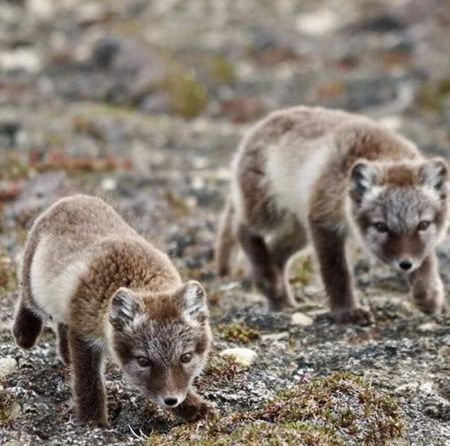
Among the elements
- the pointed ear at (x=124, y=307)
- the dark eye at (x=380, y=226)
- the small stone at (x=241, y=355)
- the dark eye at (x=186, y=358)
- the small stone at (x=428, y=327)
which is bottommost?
the small stone at (x=428, y=327)

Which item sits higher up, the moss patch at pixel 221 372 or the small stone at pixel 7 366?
the small stone at pixel 7 366

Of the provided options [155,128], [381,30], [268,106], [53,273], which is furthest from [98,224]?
[381,30]

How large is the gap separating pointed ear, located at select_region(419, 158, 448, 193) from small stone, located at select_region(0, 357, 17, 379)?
3791 millimetres

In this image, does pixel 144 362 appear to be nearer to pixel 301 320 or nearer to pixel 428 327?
pixel 301 320

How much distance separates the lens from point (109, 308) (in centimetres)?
645

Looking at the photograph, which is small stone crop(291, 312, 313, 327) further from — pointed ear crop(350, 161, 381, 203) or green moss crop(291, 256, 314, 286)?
green moss crop(291, 256, 314, 286)

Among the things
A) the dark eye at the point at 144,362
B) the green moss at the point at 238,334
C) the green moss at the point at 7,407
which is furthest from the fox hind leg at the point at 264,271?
the dark eye at the point at 144,362

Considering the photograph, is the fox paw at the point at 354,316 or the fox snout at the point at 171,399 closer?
the fox snout at the point at 171,399

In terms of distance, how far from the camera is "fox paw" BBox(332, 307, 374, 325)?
906 cm

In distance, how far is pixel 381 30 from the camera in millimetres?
29828

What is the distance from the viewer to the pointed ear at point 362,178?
871 cm

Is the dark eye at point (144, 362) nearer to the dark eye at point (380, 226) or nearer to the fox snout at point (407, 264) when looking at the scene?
the fox snout at point (407, 264)

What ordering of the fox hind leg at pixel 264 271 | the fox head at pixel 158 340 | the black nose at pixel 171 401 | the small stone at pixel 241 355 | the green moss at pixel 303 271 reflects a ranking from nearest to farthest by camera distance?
1. the black nose at pixel 171 401
2. the fox head at pixel 158 340
3. the small stone at pixel 241 355
4. the fox hind leg at pixel 264 271
5. the green moss at pixel 303 271

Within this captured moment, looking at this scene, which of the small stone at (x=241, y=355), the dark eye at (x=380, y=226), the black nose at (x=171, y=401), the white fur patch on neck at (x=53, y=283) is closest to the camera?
the black nose at (x=171, y=401)
